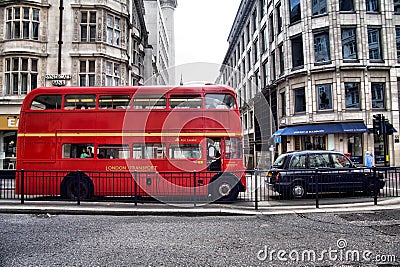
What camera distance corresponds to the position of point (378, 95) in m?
23.6

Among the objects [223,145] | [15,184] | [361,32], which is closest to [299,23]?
[361,32]

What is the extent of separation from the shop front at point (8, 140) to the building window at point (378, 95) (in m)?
26.8

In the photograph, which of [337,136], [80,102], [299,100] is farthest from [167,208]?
[299,100]

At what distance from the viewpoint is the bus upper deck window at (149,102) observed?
10.8m

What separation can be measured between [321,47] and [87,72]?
18807mm

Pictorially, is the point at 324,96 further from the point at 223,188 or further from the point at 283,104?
the point at 223,188

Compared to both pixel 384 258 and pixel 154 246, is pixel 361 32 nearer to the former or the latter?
pixel 384 258

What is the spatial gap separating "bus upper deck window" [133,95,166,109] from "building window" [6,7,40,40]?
14738 mm

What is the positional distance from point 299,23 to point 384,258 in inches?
950

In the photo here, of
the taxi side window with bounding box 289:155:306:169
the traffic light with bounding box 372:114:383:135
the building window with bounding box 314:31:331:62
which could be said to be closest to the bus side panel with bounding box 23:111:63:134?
the taxi side window with bounding box 289:155:306:169

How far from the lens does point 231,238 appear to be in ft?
20.1

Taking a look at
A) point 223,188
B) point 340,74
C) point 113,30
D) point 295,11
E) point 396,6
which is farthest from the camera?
point 295,11

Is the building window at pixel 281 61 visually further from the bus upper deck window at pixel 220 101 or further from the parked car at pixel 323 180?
the parked car at pixel 323 180

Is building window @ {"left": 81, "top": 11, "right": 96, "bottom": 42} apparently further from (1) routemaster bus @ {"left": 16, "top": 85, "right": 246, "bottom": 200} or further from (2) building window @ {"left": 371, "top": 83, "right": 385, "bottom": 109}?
(2) building window @ {"left": 371, "top": 83, "right": 385, "bottom": 109}
